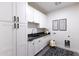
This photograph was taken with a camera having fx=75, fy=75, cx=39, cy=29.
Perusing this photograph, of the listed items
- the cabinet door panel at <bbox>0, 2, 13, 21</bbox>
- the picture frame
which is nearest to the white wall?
the picture frame

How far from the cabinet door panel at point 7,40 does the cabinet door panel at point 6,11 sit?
119 mm

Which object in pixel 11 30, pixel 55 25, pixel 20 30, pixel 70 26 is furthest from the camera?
pixel 55 25

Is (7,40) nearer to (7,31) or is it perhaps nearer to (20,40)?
(7,31)

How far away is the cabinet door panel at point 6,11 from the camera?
57.7 inches

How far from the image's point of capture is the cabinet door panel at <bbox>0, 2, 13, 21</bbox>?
146 cm

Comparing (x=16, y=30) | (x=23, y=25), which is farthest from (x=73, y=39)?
(x=16, y=30)

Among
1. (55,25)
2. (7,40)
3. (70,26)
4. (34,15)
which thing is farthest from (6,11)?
(55,25)

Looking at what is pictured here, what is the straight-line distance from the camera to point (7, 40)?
157cm

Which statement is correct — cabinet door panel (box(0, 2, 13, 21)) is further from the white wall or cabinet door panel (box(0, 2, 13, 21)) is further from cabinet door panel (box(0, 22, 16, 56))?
the white wall

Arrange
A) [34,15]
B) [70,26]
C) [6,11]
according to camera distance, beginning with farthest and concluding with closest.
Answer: [70,26], [34,15], [6,11]

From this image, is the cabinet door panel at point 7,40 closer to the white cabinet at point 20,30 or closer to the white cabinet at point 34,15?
the white cabinet at point 20,30

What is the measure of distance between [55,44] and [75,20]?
1909mm

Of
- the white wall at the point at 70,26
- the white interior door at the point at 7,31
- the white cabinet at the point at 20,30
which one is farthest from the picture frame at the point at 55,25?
the white interior door at the point at 7,31

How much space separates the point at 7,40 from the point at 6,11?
603 mm
